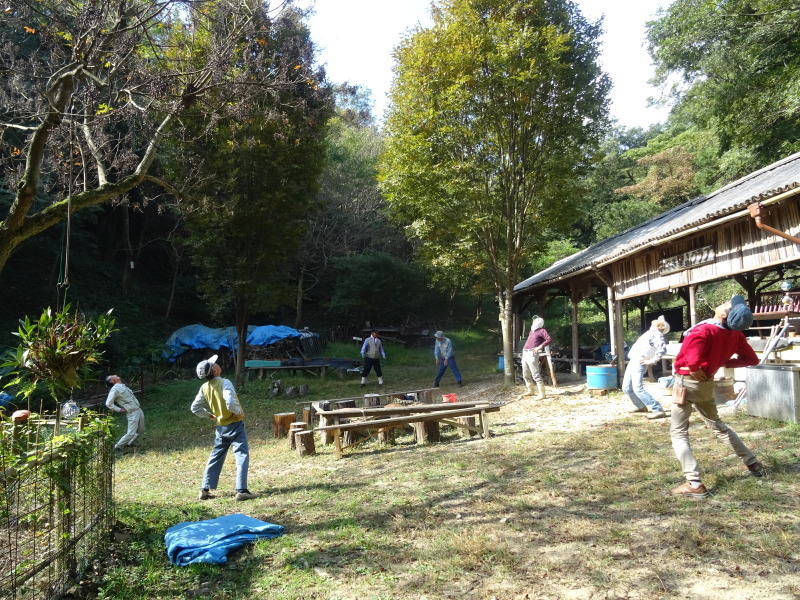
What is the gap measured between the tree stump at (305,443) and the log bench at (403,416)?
0.98 feet

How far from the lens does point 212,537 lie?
4.80 metres

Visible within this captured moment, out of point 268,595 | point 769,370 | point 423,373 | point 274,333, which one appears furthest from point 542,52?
point 274,333

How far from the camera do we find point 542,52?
1347 centimetres

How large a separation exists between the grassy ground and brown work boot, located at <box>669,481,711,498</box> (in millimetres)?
127

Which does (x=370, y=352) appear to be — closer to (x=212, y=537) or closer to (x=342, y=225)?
(x=212, y=537)

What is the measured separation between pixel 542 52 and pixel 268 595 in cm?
1300

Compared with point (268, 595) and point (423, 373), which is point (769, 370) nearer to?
point (268, 595)

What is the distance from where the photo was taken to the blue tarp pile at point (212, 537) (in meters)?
4.58

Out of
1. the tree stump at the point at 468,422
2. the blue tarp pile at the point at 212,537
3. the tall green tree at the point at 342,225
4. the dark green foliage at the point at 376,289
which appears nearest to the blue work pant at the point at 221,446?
the blue tarp pile at the point at 212,537

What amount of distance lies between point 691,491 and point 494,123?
10.9m

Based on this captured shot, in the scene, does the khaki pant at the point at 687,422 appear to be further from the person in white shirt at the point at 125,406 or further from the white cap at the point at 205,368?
the person in white shirt at the point at 125,406

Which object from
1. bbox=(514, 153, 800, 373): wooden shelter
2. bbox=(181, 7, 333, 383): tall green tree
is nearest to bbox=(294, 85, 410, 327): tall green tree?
bbox=(181, 7, 333, 383): tall green tree

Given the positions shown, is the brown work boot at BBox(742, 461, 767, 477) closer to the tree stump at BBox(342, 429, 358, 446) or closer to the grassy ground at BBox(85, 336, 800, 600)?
the grassy ground at BBox(85, 336, 800, 600)

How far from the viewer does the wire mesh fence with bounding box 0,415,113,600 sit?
3.59 meters
